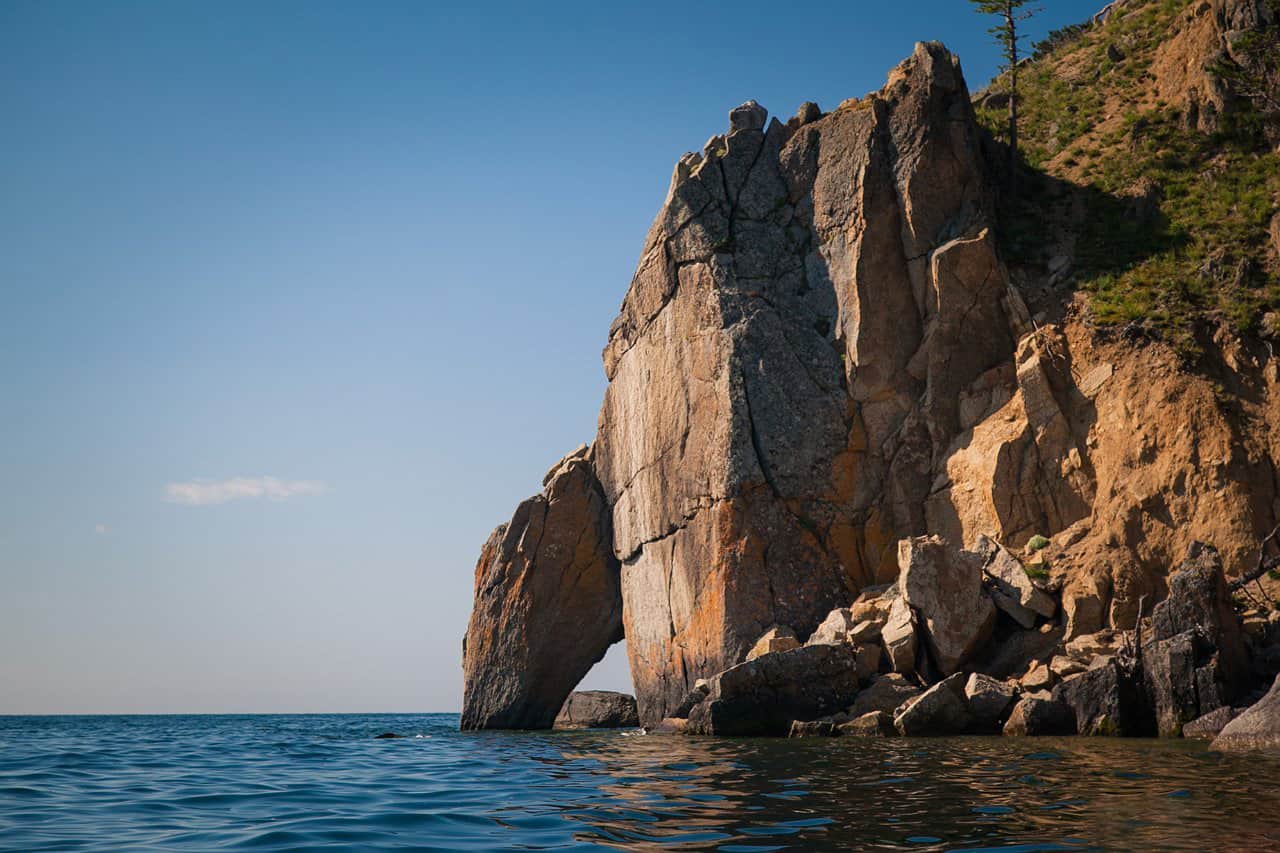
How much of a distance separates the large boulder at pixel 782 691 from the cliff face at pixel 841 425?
5.10 metres

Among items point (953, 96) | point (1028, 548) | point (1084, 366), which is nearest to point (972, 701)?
point (1028, 548)

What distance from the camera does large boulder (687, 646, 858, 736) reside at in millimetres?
27266

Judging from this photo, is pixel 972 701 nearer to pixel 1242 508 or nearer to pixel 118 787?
pixel 1242 508

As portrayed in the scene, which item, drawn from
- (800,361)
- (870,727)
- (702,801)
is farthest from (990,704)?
Answer: (800,361)

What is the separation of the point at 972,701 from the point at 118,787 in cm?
1936

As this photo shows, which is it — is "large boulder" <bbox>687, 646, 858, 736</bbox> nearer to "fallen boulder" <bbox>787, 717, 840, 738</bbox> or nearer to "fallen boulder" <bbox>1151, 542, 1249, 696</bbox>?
"fallen boulder" <bbox>787, 717, 840, 738</bbox>

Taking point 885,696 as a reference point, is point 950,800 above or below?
below

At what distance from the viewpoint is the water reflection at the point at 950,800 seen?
934cm

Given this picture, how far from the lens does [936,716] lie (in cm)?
2416

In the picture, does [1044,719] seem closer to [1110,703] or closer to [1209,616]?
[1110,703]

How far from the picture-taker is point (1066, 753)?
57.8 ft

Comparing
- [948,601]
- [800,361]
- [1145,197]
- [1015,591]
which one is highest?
[1145,197]

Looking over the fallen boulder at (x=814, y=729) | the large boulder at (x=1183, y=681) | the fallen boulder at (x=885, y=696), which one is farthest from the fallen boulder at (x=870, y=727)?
the large boulder at (x=1183, y=681)

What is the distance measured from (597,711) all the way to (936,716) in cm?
2579
